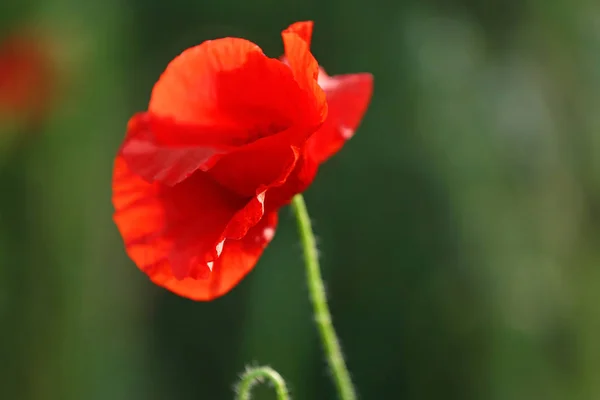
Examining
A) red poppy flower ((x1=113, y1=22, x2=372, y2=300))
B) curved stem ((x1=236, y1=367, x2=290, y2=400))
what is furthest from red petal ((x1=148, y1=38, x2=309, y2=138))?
curved stem ((x1=236, y1=367, x2=290, y2=400))

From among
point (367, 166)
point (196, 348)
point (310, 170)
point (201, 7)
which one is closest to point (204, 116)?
point (310, 170)

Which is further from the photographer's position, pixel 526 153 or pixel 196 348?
pixel 196 348

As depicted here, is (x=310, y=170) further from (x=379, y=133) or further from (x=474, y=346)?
(x=379, y=133)

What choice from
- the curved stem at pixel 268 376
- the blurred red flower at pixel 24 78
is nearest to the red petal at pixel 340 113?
the curved stem at pixel 268 376

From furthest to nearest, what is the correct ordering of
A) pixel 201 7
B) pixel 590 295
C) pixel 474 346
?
1. pixel 201 7
2. pixel 474 346
3. pixel 590 295

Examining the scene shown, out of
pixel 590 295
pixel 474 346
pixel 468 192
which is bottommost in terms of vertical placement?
pixel 474 346

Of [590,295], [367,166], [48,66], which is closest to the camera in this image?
[590,295]

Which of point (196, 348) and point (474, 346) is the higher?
point (474, 346)
